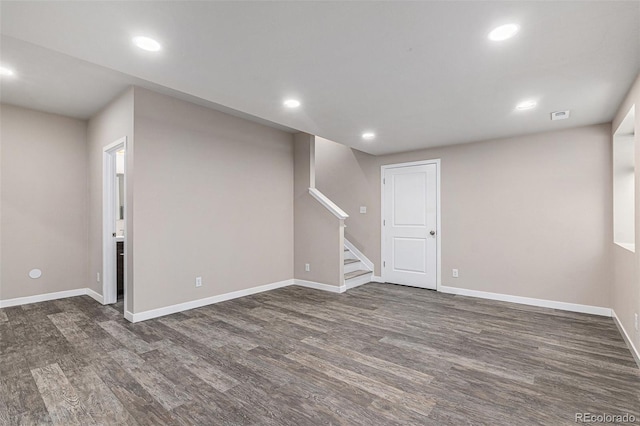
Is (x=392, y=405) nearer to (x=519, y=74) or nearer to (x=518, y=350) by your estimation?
(x=518, y=350)

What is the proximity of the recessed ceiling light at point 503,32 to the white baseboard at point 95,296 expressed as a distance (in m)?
5.20

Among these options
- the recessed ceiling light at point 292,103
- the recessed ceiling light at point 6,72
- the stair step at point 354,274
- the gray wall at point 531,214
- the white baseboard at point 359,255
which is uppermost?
the recessed ceiling light at point 6,72

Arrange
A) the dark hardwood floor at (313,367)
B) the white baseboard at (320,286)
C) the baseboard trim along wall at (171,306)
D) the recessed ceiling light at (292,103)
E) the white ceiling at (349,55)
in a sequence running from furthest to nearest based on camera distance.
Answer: the white baseboard at (320,286)
the baseboard trim along wall at (171,306)
the recessed ceiling light at (292,103)
the dark hardwood floor at (313,367)
the white ceiling at (349,55)

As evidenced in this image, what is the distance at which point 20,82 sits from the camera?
339 cm

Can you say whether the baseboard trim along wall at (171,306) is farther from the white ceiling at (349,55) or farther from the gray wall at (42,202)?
the white ceiling at (349,55)

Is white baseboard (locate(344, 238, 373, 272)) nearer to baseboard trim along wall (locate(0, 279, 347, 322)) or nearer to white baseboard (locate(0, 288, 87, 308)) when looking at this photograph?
baseboard trim along wall (locate(0, 279, 347, 322))

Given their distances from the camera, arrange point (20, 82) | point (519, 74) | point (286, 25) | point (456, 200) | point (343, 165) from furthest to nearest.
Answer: point (343, 165), point (456, 200), point (20, 82), point (519, 74), point (286, 25)

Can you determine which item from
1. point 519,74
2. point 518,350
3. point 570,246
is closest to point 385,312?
point 518,350

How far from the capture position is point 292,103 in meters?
3.13

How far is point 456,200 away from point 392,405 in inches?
143

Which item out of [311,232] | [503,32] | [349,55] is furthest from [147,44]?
[311,232]

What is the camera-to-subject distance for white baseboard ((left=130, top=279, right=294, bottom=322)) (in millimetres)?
3545

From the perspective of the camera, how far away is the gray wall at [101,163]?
11.6 feet

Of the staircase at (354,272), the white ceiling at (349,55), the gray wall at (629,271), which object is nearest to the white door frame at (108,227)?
the white ceiling at (349,55)
